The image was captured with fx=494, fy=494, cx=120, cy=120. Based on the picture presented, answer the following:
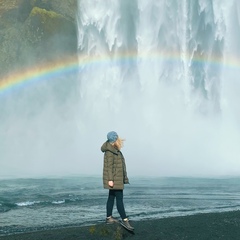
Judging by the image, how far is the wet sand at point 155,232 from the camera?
35.1 feet

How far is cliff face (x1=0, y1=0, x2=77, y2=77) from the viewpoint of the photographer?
9606 centimetres

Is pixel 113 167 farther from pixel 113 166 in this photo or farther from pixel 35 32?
pixel 35 32

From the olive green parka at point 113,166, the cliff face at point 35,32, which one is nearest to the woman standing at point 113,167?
the olive green parka at point 113,166

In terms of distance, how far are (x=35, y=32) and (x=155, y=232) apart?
300ft

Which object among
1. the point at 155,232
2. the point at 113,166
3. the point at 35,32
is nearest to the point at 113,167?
the point at 113,166

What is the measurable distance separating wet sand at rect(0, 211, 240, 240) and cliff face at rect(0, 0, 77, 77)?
81.2 metres

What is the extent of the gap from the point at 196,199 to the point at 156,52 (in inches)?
1426

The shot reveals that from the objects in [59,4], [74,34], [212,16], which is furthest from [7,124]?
[212,16]

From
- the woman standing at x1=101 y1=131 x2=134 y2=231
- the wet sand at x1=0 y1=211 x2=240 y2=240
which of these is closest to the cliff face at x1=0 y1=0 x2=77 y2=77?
the wet sand at x1=0 y1=211 x2=240 y2=240

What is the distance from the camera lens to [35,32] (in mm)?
98625

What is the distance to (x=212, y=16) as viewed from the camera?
59.0 meters

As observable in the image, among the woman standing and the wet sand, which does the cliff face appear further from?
the woman standing

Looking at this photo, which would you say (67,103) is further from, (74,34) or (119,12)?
(119,12)

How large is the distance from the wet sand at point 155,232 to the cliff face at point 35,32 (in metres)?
81.2
